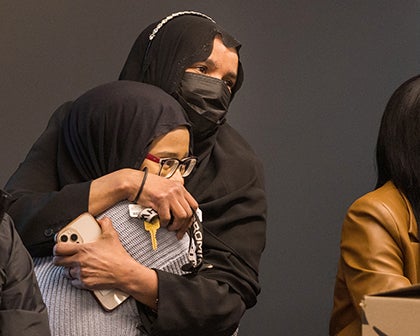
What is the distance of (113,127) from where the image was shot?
6.70 feet

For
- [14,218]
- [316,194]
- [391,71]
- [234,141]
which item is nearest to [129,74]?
[234,141]

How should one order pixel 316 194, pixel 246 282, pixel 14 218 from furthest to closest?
pixel 316 194, pixel 246 282, pixel 14 218

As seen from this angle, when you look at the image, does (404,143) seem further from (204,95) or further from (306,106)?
(306,106)

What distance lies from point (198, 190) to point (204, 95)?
26 centimetres

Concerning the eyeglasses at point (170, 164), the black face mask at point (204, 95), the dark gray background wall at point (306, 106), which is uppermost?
the black face mask at point (204, 95)

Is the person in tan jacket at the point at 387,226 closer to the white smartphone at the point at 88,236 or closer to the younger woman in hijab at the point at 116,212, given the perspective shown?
the younger woman in hijab at the point at 116,212

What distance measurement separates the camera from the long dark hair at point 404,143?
250 centimetres

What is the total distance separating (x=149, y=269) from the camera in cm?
199

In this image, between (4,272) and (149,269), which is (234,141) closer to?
(149,269)

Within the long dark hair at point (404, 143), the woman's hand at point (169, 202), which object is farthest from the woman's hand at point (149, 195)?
the long dark hair at point (404, 143)

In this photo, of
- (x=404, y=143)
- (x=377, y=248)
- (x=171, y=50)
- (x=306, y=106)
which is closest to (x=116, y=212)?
(x=171, y=50)

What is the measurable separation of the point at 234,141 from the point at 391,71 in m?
1.52

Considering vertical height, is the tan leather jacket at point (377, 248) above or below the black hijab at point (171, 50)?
below

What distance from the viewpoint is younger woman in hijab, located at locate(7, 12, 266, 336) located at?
6.54 feet
